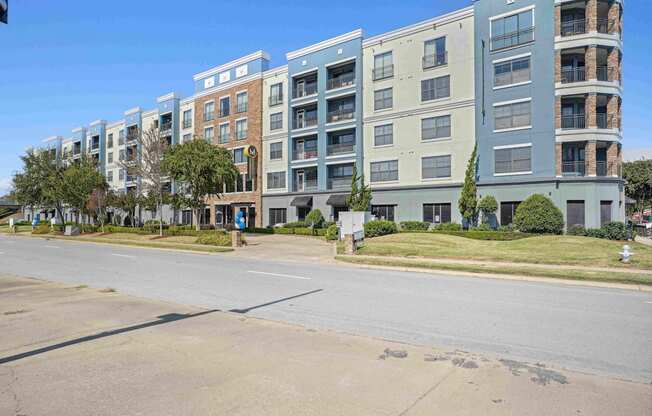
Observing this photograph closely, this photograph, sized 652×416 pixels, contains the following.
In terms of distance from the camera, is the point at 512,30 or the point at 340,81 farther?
the point at 340,81

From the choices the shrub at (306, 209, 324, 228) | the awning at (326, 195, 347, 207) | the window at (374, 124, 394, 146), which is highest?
the window at (374, 124, 394, 146)

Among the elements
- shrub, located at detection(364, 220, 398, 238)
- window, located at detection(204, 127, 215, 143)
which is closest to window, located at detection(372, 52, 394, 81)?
shrub, located at detection(364, 220, 398, 238)

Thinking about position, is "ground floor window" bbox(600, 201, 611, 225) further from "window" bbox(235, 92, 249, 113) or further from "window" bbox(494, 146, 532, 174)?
"window" bbox(235, 92, 249, 113)

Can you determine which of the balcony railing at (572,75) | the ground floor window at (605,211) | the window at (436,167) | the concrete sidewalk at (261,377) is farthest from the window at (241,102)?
the concrete sidewalk at (261,377)

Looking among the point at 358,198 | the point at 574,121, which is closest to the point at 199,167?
the point at 358,198

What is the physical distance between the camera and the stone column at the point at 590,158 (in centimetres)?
2969

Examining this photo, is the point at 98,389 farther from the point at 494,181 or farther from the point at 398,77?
the point at 398,77

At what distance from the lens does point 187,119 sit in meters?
58.8

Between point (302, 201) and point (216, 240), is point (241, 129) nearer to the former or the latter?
point (302, 201)

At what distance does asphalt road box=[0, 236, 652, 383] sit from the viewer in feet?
20.2

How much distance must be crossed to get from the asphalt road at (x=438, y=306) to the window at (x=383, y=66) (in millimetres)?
28004

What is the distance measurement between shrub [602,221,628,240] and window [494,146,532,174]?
6.59 metres

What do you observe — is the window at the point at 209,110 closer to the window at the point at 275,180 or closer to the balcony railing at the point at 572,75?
the window at the point at 275,180

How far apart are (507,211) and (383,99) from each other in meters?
15.4
